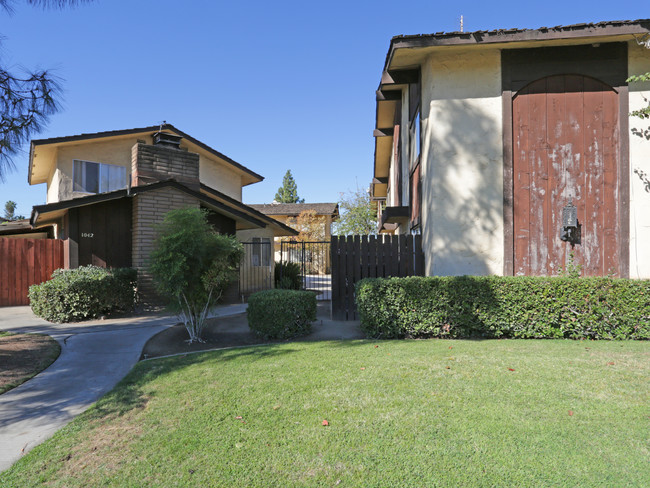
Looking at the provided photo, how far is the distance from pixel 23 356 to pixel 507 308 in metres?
8.26

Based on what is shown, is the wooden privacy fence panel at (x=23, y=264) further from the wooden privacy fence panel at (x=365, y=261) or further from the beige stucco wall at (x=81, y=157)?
the wooden privacy fence panel at (x=365, y=261)

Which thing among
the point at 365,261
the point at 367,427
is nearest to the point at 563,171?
the point at 365,261

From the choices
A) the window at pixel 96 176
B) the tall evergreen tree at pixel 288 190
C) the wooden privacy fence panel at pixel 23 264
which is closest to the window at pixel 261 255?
the window at pixel 96 176

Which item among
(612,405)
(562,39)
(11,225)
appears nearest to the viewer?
(612,405)

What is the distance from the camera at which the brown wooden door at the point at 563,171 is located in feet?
27.1

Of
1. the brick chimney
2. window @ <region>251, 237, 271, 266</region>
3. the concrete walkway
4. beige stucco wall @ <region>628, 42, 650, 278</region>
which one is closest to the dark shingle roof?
window @ <region>251, 237, 271, 266</region>

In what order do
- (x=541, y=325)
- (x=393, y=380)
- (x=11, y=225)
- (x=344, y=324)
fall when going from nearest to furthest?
(x=393, y=380), (x=541, y=325), (x=344, y=324), (x=11, y=225)

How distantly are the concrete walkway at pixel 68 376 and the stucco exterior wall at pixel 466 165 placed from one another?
20.9ft

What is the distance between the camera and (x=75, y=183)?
16.4m

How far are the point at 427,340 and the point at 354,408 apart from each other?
3557mm

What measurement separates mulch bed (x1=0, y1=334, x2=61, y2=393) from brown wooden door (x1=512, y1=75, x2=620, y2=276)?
29.2 ft

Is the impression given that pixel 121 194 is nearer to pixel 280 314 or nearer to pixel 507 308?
pixel 280 314

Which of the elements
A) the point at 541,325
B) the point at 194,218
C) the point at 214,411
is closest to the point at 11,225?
the point at 194,218

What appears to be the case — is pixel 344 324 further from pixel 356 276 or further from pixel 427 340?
pixel 427 340
